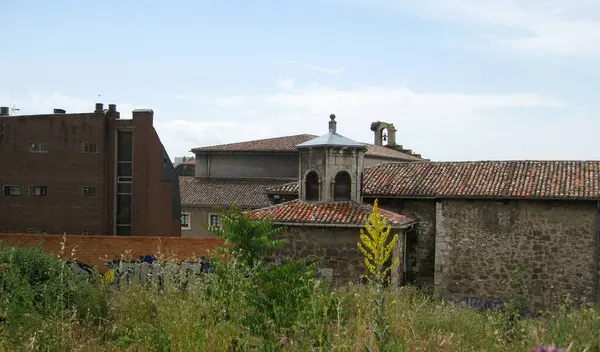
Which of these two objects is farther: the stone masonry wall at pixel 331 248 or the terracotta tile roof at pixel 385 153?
the terracotta tile roof at pixel 385 153

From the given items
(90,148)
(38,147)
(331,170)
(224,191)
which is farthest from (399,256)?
(224,191)

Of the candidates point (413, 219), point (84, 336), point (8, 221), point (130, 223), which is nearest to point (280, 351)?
point (84, 336)

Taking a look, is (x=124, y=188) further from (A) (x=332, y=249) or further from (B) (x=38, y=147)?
(A) (x=332, y=249)

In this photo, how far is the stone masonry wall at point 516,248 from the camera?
1952 cm

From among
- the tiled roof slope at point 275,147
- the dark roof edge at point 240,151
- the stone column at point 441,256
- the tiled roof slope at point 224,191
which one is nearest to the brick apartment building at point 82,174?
the tiled roof slope at point 224,191

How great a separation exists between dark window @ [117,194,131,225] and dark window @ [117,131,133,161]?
5.69 ft

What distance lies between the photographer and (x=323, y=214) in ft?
62.8

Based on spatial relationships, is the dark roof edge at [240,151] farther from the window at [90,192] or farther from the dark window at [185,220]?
the window at [90,192]

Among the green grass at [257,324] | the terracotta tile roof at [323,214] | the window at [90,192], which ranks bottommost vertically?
the green grass at [257,324]

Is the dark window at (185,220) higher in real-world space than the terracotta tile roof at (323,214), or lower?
lower

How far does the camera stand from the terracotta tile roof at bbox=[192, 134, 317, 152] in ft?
122

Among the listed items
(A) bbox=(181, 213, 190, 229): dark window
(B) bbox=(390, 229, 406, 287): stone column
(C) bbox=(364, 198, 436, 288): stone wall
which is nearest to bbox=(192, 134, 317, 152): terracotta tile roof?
(A) bbox=(181, 213, 190, 229): dark window

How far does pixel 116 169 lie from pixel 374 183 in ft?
37.0

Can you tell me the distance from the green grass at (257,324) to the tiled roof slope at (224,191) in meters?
26.1
